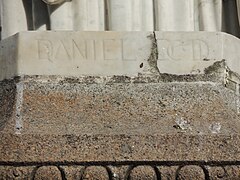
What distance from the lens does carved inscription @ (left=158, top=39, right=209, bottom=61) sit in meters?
4.21

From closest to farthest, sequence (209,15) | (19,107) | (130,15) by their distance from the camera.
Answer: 1. (19,107)
2. (130,15)
3. (209,15)

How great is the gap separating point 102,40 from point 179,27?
0.63 m

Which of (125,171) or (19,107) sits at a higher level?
(19,107)

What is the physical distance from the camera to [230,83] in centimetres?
433

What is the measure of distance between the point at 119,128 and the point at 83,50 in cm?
50

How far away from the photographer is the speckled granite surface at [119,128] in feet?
12.1

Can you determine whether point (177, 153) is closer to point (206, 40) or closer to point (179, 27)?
point (206, 40)

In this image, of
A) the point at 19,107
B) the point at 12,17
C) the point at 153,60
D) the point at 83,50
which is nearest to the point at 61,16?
the point at 12,17

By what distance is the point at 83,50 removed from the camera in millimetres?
4168

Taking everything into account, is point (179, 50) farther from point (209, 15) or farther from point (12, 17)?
point (12, 17)

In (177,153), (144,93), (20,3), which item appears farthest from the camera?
(20,3)

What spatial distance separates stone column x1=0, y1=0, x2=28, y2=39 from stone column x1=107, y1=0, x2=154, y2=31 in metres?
0.49

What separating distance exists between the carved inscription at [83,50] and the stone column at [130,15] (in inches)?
15.7

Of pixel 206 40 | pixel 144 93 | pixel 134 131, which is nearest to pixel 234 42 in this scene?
pixel 206 40
